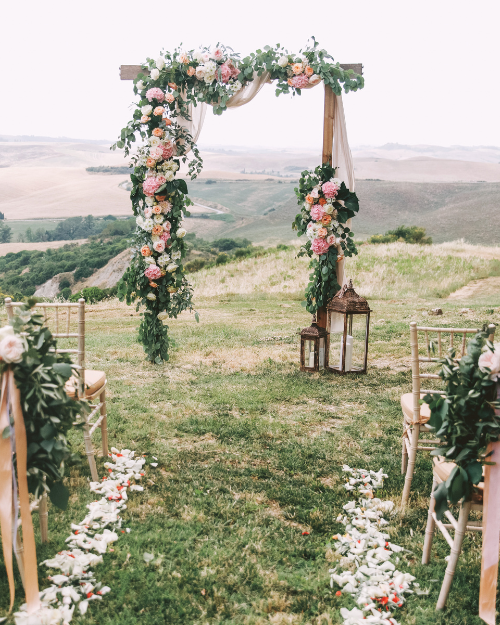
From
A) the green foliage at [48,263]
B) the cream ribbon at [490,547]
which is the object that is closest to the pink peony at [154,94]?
the cream ribbon at [490,547]

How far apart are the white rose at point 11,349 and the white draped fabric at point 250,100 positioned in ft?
13.8

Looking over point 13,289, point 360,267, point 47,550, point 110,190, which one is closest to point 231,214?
point 110,190

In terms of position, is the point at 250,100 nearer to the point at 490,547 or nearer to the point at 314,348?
the point at 314,348

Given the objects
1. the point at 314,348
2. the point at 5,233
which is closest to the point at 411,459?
the point at 314,348

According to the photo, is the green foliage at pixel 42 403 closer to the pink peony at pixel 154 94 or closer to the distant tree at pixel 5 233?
the pink peony at pixel 154 94

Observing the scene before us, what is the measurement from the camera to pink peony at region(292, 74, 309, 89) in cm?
528

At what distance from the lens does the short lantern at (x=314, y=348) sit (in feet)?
18.1

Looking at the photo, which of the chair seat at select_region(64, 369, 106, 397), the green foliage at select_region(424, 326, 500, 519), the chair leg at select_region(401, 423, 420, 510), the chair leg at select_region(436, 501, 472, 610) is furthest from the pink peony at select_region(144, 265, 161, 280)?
the chair leg at select_region(436, 501, 472, 610)

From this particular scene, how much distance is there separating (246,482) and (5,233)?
133 ft

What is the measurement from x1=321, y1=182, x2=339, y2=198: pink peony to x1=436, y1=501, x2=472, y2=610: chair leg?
158 inches

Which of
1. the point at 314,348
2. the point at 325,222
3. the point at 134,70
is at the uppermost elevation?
the point at 134,70

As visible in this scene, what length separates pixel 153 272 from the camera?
5484 millimetres

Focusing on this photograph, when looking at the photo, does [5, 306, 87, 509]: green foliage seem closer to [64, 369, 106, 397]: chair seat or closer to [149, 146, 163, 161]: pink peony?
[64, 369, 106, 397]: chair seat

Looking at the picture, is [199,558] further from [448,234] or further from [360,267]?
[448,234]
